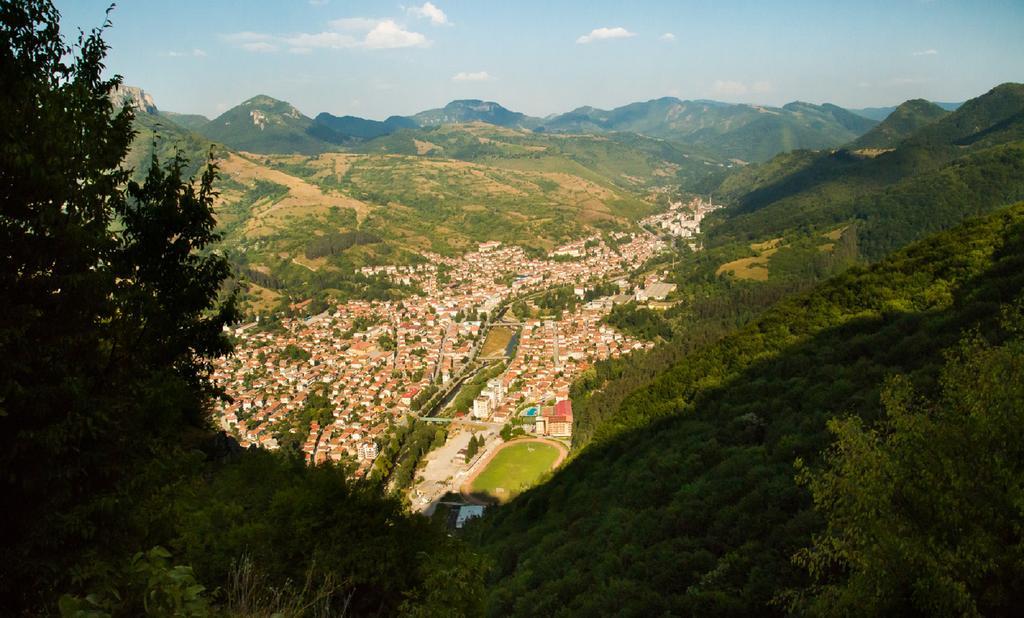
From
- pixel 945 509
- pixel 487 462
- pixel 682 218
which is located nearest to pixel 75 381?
pixel 945 509

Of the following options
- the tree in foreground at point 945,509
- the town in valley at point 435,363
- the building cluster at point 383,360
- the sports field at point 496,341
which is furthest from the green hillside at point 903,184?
the tree in foreground at point 945,509

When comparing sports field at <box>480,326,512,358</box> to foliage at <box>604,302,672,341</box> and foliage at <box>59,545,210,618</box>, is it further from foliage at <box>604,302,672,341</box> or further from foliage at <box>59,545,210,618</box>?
foliage at <box>59,545,210,618</box>

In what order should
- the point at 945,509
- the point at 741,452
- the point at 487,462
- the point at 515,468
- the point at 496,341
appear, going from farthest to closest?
the point at 496,341 → the point at 487,462 → the point at 515,468 → the point at 741,452 → the point at 945,509

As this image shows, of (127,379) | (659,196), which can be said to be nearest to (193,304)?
(127,379)

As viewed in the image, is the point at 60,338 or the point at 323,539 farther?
the point at 323,539

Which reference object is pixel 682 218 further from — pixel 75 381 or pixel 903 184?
pixel 75 381

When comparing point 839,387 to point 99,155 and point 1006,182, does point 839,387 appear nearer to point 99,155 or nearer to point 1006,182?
point 99,155
